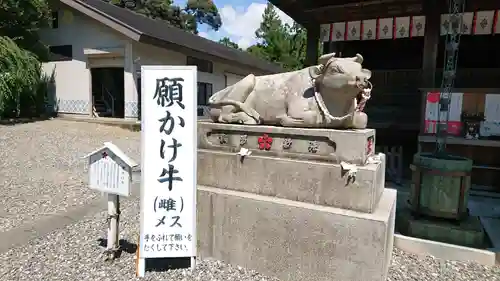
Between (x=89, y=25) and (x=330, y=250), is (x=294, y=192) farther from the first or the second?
(x=89, y=25)

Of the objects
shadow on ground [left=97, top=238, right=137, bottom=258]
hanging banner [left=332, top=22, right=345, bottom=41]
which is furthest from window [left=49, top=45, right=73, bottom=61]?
shadow on ground [left=97, top=238, right=137, bottom=258]

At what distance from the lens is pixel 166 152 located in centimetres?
305

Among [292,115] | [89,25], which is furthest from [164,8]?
[292,115]

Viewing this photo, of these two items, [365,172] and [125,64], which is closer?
[365,172]

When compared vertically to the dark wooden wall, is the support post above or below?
below

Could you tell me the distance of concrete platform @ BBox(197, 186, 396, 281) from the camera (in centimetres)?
279

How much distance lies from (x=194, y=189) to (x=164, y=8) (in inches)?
1123

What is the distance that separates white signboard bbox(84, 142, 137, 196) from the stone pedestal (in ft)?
2.48

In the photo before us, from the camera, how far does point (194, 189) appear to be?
10.2ft

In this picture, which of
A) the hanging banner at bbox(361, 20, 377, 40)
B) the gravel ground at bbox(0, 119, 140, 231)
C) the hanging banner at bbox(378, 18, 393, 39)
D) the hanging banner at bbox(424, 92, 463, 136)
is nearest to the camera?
the gravel ground at bbox(0, 119, 140, 231)

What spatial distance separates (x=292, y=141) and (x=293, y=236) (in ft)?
2.93

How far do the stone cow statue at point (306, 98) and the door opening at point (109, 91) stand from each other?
13610mm

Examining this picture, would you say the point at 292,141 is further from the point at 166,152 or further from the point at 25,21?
the point at 25,21

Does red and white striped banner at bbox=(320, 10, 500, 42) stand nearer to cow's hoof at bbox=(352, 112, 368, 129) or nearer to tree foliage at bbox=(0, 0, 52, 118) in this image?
cow's hoof at bbox=(352, 112, 368, 129)
